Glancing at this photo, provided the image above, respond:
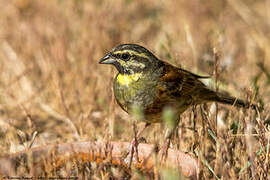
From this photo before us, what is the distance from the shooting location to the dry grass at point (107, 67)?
364 centimetres

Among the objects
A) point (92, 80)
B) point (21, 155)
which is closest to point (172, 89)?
point (21, 155)

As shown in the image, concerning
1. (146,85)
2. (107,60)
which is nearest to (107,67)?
(107,60)

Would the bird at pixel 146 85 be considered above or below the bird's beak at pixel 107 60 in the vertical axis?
below

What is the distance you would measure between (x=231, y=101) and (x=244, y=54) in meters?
2.74

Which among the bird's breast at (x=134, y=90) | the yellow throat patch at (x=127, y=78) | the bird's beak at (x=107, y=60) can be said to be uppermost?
the bird's beak at (x=107, y=60)

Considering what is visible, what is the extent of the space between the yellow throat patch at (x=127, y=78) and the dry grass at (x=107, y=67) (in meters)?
0.39

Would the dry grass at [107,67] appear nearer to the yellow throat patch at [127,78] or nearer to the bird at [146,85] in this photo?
the bird at [146,85]

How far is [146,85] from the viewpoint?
3.60 metres

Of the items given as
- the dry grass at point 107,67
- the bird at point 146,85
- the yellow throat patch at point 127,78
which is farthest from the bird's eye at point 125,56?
the dry grass at point 107,67

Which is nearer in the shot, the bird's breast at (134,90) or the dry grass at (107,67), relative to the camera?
the bird's breast at (134,90)

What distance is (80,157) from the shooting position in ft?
10.2

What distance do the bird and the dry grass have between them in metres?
0.23

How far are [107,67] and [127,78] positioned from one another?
1670 mm

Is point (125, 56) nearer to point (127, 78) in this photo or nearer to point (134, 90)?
point (127, 78)
